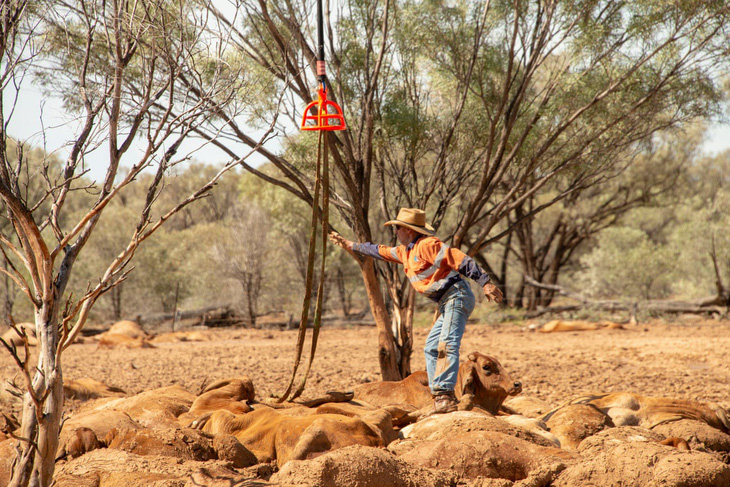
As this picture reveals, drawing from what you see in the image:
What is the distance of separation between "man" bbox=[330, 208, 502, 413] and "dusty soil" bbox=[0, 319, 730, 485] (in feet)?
7.21

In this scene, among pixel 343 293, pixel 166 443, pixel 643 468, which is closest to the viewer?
pixel 643 468

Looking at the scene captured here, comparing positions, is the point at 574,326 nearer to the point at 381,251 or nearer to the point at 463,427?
the point at 381,251

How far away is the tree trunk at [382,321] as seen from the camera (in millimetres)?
7043

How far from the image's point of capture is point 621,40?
317 inches

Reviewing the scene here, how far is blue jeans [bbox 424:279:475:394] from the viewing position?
4840mm

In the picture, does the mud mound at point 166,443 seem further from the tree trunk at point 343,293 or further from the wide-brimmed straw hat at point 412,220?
the tree trunk at point 343,293

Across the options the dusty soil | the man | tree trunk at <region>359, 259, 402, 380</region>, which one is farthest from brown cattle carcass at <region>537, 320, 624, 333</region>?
the man

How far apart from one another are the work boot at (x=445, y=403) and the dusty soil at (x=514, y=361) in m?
2.25

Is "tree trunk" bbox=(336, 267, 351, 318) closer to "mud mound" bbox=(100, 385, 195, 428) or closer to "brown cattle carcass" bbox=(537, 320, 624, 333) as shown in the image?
"brown cattle carcass" bbox=(537, 320, 624, 333)

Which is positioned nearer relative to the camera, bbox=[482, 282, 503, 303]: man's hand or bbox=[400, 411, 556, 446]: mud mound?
bbox=[400, 411, 556, 446]: mud mound

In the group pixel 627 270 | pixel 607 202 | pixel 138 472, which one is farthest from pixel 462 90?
pixel 627 270

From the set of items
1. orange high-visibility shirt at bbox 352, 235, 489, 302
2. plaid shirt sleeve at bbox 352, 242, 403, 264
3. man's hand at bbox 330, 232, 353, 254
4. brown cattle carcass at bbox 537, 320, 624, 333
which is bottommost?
brown cattle carcass at bbox 537, 320, 624, 333

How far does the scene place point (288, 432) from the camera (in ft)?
13.1

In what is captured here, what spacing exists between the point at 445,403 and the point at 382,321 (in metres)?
2.46
